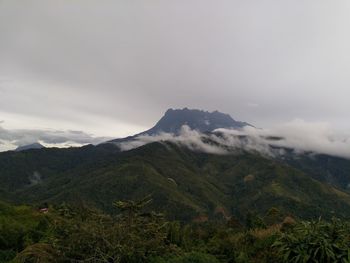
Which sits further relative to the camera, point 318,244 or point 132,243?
point 318,244

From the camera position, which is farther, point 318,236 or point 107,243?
point 318,236

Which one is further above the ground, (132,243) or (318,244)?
(132,243)

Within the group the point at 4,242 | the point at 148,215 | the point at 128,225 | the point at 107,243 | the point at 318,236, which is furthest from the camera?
the point at 4,242

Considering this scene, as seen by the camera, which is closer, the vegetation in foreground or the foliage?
the vegetation in foreground

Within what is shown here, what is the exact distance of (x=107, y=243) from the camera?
3725 cm

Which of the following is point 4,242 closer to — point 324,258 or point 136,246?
point 136,246

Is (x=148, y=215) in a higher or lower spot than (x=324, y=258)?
higher

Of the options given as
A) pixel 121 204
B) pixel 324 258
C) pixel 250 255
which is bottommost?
pixel 250 255

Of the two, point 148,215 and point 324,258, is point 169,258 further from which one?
point 324,258

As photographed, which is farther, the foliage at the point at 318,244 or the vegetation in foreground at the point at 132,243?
the foliage at the point at 318,244

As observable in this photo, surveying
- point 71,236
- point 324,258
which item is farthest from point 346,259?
point 71,236

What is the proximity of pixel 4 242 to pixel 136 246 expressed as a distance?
3665cm

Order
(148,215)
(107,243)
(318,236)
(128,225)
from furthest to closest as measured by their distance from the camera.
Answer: (148,215) → (318,236) → (128,225) → (107,243)

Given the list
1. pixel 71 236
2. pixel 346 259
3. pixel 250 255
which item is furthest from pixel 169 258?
pixel 250 255
